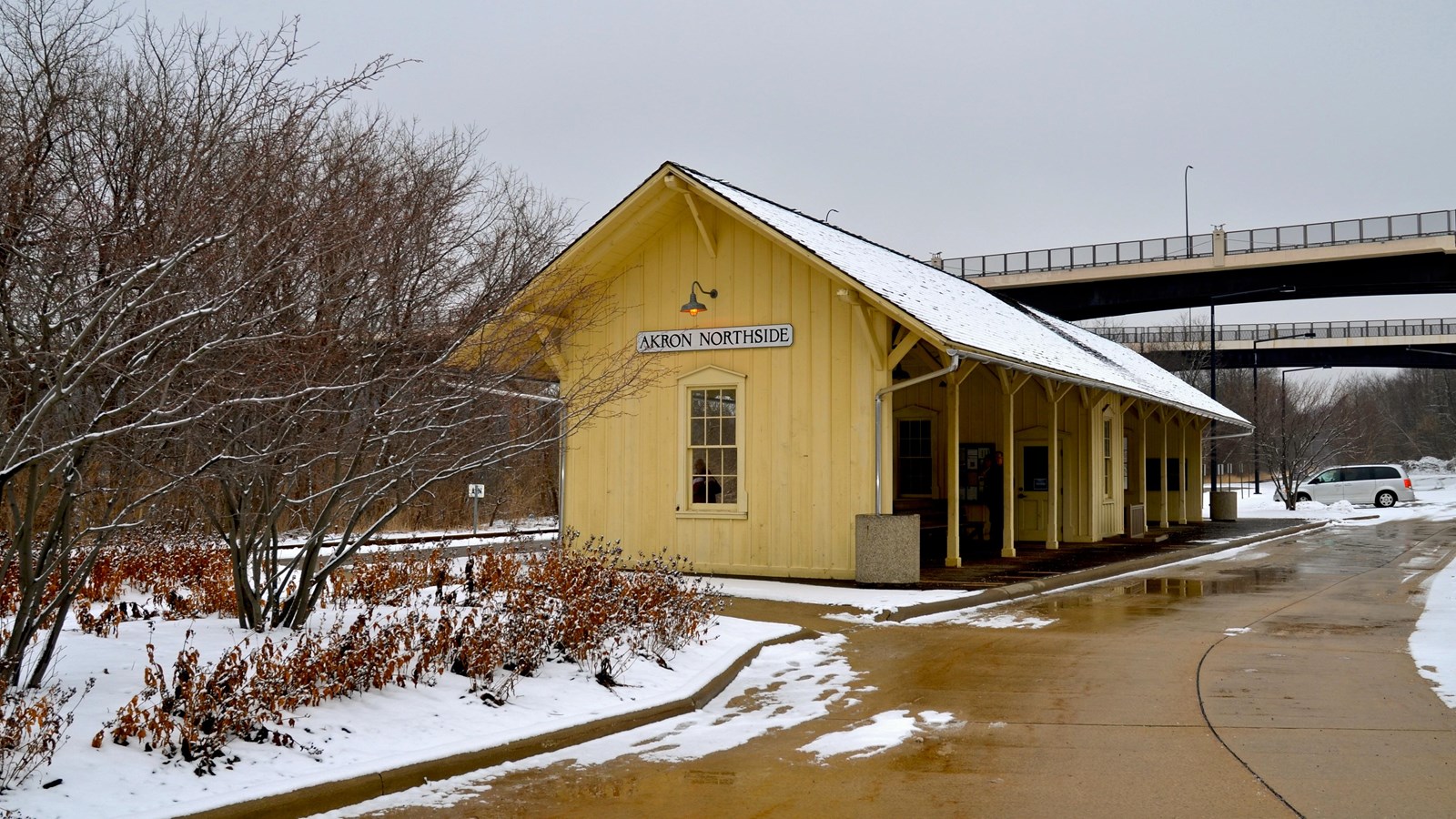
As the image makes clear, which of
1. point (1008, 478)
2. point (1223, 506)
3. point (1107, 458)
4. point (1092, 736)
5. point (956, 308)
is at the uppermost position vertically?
point (956, 308)

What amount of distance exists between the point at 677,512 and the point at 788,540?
1677 mm

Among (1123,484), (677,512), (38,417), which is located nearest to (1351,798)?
(38,417)

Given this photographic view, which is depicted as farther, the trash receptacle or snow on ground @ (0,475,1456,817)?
the trash receptacle

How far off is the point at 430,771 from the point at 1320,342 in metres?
67.3

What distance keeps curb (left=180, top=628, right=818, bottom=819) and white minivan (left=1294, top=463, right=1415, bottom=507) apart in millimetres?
43966

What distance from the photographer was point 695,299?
1700 centimetres

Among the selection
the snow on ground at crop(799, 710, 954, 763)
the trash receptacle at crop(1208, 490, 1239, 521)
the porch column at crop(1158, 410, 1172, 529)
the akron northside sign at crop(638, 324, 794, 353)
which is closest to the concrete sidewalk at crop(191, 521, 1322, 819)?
the snow on ground at crop(799, 710, 954, 763)

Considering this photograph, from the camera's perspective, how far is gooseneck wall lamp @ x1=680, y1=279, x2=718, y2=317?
16922 millimetres

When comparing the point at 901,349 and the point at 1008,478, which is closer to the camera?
the point at 901,349

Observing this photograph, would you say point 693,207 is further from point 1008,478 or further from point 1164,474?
point 1164,474

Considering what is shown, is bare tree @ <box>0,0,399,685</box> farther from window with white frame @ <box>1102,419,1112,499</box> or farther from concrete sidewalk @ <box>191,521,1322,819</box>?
window with white frame @ <box>1102,419,1112,499</box>

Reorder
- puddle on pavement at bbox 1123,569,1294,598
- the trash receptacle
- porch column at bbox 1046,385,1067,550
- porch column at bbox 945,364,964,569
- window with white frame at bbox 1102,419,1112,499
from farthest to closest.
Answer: the trash receptacle → window with white frame at bbox 1102,419,1112,499 → porch column at bbox 1046,385,1067,550 → porch column at bbox 945,364,964,569 → puddle on pavement at bbox 1123,569,1294,598

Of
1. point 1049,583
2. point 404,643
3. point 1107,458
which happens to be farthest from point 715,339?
point 1107,458

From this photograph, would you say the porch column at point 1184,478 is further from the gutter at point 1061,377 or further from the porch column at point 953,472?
the porch column at point 953,472
